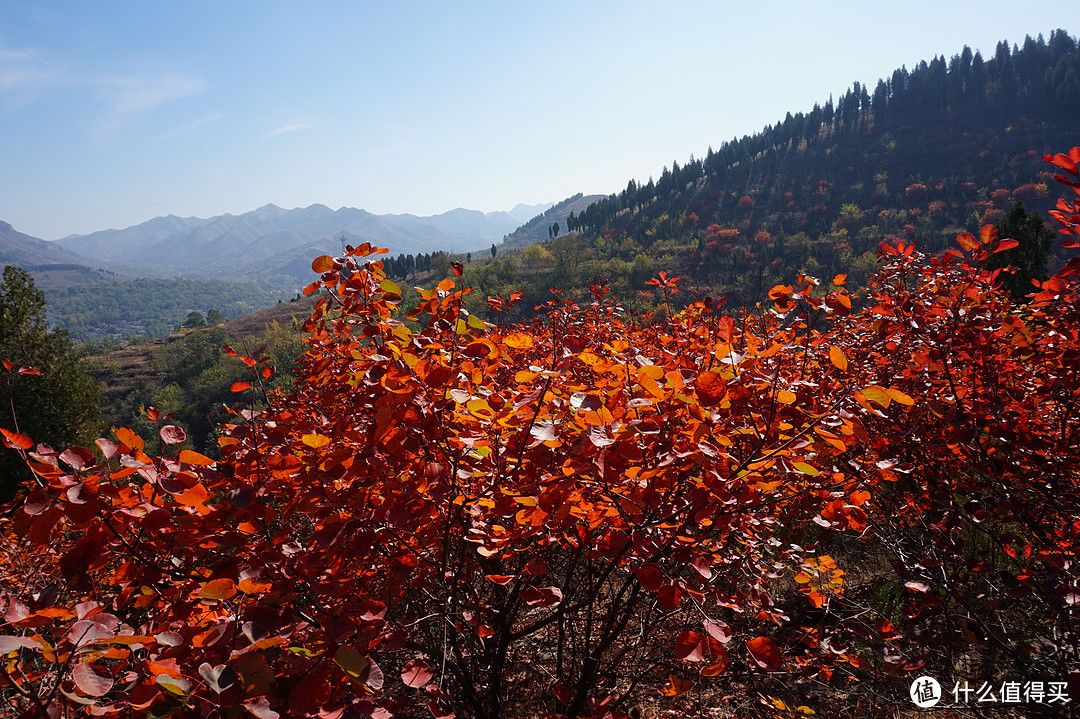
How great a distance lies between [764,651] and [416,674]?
110 cm

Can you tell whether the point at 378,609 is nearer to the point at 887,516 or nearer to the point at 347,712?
the point at 347,712

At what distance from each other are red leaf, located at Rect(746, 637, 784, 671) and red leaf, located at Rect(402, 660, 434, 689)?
101 cm

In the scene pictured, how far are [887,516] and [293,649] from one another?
378cm

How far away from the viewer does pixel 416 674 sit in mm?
1510

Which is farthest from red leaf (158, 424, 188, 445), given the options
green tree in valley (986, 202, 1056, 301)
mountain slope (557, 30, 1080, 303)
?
mountain slope (557, 30, 1080, 303)

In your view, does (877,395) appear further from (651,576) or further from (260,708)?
(260,708)

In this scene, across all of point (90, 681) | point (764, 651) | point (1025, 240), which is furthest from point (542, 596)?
point (1025, 240)

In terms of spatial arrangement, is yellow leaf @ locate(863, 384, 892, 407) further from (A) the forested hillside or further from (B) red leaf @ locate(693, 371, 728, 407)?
(A) the forested hillside

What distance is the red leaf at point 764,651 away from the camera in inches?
58.6

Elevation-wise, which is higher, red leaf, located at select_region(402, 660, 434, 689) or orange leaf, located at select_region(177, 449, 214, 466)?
orange leaf, located at select_region(177, 449, 214, 466)

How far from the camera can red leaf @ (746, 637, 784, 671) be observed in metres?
1.49

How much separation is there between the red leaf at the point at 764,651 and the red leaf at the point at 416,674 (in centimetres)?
101

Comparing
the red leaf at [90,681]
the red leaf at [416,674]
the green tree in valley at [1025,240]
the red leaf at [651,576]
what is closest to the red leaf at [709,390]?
the red leaf at [651,576]

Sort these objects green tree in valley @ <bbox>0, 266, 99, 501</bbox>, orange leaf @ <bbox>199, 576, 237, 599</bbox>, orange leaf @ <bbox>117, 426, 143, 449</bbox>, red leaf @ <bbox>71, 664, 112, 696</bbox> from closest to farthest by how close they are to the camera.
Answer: red leaf @ <bbox>71, 664, 112, 696</bbox> < orange leaf @ <bbox>199, 576, 237, 599</bbox> < orange leaf @ <bbox>117, 426, 143, 449</bbox> < green tree in valley @ <bbox>0, 266, 99, 501</bbox>
